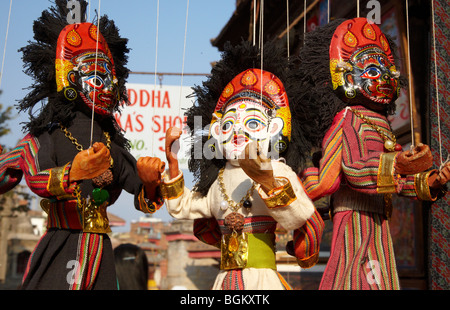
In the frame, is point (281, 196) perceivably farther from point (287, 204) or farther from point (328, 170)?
point (328, 170)

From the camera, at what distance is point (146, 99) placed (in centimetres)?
761

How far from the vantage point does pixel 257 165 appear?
2600 mm

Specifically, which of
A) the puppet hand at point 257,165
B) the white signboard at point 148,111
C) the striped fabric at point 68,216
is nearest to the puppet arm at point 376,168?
the puppet hand at point 257,165

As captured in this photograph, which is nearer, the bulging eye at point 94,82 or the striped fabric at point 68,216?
the striped fabric at point 68,216

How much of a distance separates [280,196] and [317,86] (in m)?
0.99

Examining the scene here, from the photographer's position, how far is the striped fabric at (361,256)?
2971 millimetres

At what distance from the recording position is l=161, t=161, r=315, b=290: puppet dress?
2.72m

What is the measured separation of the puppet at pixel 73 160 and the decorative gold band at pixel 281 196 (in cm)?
60

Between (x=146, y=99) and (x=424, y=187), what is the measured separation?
525 centimetres

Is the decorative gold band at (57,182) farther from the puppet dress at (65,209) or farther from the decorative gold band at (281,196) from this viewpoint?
the decorative gold band at (281,196)

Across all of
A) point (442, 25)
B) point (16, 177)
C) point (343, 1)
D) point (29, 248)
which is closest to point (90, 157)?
point (16, 177)

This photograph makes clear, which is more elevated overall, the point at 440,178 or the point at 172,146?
the point at 172,146

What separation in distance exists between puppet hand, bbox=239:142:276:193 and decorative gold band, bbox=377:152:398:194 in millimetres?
589

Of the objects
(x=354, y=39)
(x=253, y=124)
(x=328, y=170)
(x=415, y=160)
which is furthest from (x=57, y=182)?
(x=354, y=39)
